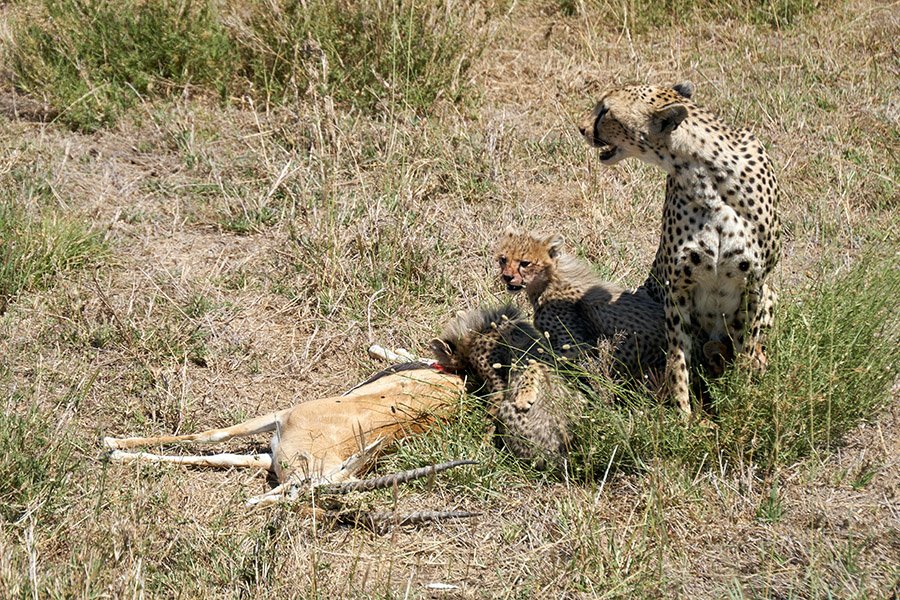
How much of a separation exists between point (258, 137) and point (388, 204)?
3.65 ft

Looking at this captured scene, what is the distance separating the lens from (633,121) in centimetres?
374

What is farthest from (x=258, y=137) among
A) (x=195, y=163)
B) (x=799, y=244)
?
(x=799, y=244)

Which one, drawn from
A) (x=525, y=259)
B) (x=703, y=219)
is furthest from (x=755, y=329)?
(x=525, y=259)

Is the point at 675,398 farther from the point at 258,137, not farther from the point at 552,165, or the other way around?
the point at 258,137

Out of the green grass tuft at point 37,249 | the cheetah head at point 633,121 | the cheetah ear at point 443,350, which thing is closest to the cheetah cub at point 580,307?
the cheetah ear at point 443,350

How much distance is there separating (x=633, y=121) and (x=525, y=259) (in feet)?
2.62

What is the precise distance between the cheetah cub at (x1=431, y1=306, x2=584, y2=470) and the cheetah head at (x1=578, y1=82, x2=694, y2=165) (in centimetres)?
75

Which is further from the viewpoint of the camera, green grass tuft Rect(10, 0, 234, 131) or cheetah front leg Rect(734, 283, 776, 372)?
green grass tuft Rect(10, 0, 234, 131)

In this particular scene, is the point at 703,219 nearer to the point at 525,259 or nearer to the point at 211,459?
the point at 525,259

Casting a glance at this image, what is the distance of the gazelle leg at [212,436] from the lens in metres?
4.01

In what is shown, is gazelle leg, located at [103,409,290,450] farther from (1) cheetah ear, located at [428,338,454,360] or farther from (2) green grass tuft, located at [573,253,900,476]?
(2) green grass tuft, located at [573,253,900,476]

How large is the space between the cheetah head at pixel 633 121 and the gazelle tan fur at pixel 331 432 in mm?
1062

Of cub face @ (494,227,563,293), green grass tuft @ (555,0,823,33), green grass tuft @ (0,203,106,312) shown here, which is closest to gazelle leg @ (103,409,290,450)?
cub face @ (494,227,563,293)

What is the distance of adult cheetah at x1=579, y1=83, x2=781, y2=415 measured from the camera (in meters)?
3.61
